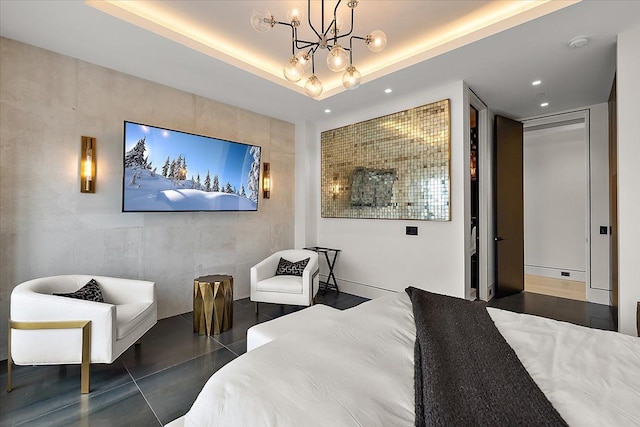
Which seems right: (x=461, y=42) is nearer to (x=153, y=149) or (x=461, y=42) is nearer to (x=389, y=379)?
(x=389, y=379)

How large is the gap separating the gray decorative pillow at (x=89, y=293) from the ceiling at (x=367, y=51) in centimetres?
220

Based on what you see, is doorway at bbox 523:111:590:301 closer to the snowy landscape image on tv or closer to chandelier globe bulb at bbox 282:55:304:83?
chandelier globe bulb at bbox 282:55:304:83

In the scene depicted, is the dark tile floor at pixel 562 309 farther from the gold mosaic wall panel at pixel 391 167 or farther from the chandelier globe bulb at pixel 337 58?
the chandelier globe bulb at pixel 337 58

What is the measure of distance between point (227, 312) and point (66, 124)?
249 cm

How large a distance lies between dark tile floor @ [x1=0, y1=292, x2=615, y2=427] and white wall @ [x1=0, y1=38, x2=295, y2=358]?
695 millimetres

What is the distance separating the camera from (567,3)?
2131 mm

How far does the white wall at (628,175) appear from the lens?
7.96 feet

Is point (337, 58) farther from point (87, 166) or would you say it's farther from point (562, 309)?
point (562, 309)

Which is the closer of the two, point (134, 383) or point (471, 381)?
point (471, 381)

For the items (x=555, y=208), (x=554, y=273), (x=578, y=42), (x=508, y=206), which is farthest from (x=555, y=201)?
(x=578, y=42)

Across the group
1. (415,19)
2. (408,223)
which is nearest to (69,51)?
(415,19)

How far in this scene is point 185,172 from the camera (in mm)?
3525

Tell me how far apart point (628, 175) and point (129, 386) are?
14.3 feet

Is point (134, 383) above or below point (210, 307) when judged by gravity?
below
